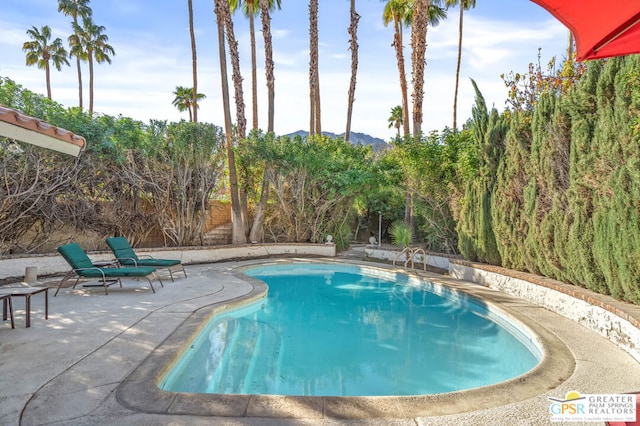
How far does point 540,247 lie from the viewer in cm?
802

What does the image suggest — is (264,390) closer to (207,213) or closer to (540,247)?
(540,247)

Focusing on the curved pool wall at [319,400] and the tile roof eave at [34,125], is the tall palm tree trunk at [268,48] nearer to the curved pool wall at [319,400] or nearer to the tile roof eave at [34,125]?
the tile roof eave at [34,125]

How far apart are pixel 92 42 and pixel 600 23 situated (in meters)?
35.3

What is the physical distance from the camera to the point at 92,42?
2978 cm

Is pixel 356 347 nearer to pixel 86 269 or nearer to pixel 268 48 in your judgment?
pixel 86 269

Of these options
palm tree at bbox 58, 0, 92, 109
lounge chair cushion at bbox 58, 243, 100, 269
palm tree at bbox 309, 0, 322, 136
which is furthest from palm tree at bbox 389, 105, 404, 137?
lounge chair cushion at bbox 58, 243, 100, 269

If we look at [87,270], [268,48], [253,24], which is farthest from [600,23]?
[253,24]

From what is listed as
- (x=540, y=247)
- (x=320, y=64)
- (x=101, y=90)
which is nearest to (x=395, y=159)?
(x=540, y=247)

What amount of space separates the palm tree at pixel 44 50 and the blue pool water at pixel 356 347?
Result: 30907 millimetres

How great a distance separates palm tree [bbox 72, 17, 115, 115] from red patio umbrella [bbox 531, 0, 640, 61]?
3309 cm

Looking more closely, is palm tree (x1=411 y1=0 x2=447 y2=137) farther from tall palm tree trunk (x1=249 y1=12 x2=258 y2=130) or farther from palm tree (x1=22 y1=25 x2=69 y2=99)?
palm tree (x1=22 y1=25 x2=69 y2=99)

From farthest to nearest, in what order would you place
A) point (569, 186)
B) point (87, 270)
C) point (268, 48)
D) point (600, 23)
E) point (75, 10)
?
point (75, 10), point (268, 48), point (87, 270), point (569, 186), point (600, 23)

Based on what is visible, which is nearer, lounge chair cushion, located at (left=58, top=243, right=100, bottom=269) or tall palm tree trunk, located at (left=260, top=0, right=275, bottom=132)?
lounge chair cushion, located at (left=58, top=243, right=100, bottom=269)

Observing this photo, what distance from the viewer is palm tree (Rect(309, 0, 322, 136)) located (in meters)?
19.0
